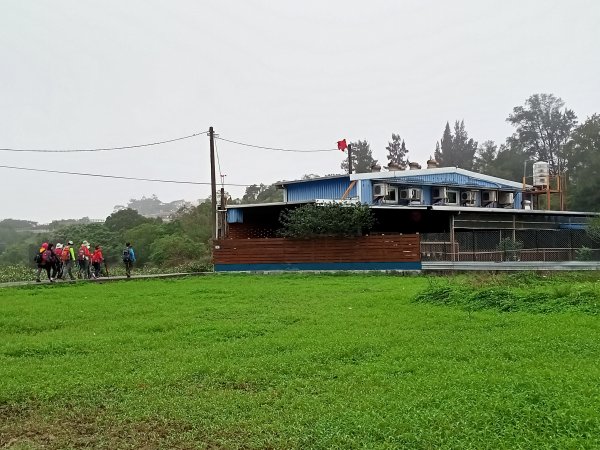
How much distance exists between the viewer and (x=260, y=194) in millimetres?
63438

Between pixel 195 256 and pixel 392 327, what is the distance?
32.3 metres

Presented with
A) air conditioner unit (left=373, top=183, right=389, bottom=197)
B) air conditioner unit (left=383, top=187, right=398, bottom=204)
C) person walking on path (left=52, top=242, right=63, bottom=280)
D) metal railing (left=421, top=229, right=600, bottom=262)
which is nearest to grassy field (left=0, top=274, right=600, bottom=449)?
person walking on path (left=52, top=242, right=63, bottom=280)

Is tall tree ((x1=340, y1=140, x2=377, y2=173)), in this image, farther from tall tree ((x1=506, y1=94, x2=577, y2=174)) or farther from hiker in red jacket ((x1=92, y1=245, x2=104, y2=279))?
hiker in red jacket ((x1=92, y1=245, x2=104, y2=279))

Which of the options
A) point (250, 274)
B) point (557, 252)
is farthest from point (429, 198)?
point (250, 274)

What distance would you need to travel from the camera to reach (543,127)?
6800cm

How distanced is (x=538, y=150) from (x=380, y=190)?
4568cm

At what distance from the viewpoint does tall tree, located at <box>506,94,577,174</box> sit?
6681cm

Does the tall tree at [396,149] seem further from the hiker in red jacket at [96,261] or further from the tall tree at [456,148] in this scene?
the hiker in red jacket at [96,261]

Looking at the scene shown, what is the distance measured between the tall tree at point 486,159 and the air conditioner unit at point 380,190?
122 ft

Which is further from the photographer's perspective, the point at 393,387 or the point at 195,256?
the point at 195,256

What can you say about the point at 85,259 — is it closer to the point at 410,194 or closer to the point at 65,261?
the point at 65,261

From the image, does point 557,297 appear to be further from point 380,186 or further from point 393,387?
point 380,186

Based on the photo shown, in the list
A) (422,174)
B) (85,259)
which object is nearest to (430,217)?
(422,174)

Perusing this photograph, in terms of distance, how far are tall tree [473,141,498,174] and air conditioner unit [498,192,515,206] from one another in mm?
25336
